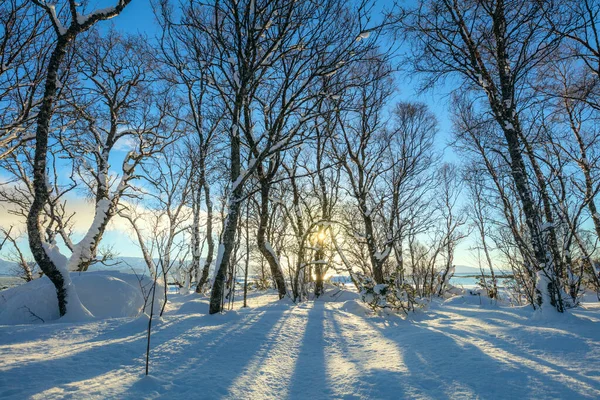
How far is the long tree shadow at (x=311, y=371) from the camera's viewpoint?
7.27ft

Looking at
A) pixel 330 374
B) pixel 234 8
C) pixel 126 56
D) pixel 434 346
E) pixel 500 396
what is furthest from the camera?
pixel 126 56

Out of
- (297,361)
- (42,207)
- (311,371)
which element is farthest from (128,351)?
(42,207)

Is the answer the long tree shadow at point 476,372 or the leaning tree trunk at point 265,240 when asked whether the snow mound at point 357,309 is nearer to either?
the leaning tree trunk at point 265,240

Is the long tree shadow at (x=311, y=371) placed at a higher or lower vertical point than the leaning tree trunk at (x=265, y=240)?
lower

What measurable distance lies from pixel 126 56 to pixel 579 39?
1312 cm

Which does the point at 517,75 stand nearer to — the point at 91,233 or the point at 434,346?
the point at 434,346

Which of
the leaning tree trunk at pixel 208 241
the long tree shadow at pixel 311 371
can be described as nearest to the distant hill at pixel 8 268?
the leaning tree trunk at pixel 208 241

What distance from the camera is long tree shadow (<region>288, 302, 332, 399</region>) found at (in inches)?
87.3

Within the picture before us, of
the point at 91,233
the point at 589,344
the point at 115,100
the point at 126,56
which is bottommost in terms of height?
the point at 589,344

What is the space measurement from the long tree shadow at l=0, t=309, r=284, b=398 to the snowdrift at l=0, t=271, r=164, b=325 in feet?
2.93

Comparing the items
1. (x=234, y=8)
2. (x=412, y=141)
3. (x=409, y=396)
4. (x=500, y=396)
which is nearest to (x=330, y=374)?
(x=409, y=396)

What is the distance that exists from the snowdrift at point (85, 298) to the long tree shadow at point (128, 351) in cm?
89

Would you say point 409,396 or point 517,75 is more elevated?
point 517,75

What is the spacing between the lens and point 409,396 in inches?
80.8
